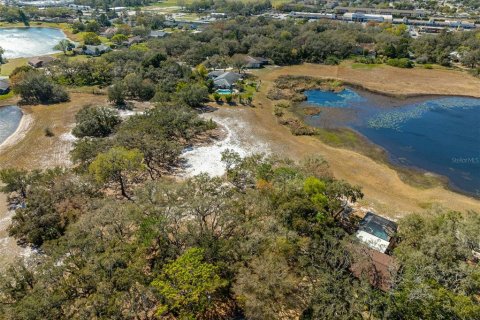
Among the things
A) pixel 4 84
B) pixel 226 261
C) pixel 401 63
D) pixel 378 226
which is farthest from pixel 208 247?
pixel 401 63

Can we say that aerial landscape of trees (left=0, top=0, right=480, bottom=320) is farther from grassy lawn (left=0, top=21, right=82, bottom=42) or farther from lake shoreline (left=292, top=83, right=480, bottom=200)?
grassy lawn (left=0, top=21, right=82, bottom=42)

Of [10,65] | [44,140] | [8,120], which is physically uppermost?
[10,65]

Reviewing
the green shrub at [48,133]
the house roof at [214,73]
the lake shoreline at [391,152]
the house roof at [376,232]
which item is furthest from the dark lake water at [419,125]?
the green shrub at [48,133]

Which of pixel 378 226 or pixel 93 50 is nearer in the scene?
pixel 378 226

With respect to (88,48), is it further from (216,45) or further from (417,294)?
(417,294)

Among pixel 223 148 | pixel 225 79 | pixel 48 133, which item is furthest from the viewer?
pixel 225 79

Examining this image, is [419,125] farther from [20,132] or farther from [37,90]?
[37,90]
